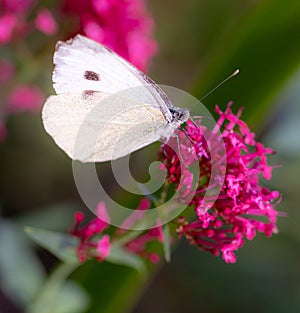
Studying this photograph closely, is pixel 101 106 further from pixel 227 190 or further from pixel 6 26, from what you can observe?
pixel 6 26

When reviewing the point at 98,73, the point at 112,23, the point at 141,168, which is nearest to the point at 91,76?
the point at 98,73

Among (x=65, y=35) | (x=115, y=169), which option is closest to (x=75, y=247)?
(x=115, y=169)

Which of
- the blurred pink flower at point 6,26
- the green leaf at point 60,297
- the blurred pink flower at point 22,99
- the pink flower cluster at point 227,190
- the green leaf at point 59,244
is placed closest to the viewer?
the pink flower cluster at point 227,190

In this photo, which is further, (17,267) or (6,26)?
(17,267)

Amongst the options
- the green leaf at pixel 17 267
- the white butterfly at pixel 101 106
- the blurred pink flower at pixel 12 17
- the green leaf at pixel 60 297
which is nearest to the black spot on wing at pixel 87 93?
the white butterfly at pixel 101 106

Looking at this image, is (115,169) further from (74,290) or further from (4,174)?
(4,174)

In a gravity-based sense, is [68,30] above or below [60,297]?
above

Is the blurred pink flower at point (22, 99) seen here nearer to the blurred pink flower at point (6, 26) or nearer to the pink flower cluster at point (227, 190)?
the blurred pink flower at point (6, 26)
